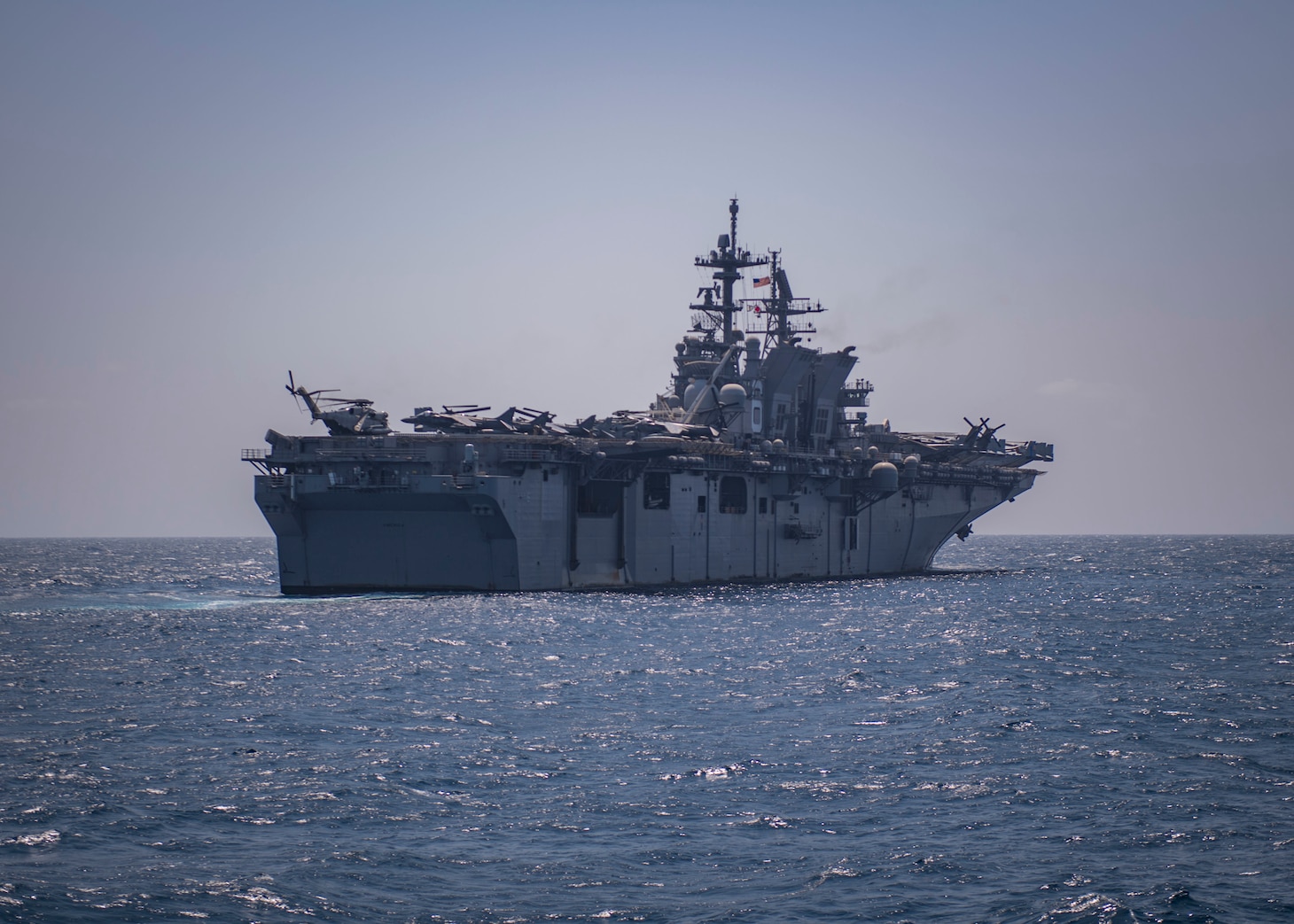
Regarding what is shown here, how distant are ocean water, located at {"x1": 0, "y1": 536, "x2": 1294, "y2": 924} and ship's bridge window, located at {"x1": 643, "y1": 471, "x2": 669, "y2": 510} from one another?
40.6 feet

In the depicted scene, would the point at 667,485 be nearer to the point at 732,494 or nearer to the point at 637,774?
the point at 732,494

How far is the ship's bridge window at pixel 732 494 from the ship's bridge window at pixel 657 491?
158 inches

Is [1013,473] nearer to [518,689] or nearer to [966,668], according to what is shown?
[966,668]

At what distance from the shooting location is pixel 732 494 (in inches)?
2203

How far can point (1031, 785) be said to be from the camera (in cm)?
1923

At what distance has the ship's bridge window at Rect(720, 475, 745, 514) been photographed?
55344 millimetres

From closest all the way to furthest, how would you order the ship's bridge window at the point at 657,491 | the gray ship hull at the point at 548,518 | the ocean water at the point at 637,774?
the ocean water at the point at 637,774
the gray ship hull at the point at 548,518
the ship's bridge window at the point at 657,491

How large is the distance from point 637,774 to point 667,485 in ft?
106

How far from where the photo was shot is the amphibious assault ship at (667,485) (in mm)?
45375

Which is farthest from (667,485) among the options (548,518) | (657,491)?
(548,518)

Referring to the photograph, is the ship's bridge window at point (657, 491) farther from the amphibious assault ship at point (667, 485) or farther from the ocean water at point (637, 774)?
the ocean water at point (637, 774)

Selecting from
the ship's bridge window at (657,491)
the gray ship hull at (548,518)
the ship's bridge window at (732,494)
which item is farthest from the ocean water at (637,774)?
the ship's bridge window at (732,494)

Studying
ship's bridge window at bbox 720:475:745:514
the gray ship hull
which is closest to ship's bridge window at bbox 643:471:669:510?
the gray ship hull

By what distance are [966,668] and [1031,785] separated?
1287 cm
